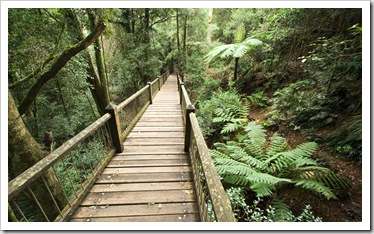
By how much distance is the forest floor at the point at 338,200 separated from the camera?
220 centimetres

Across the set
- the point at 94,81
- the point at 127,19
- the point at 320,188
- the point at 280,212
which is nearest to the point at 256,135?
the point at 320,188

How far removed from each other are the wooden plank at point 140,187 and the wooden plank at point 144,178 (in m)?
0.07

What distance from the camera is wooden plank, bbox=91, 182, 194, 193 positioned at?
7.88 ft

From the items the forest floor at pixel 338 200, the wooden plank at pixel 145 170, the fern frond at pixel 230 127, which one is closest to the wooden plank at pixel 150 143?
the wooden plank at pixel 145 170

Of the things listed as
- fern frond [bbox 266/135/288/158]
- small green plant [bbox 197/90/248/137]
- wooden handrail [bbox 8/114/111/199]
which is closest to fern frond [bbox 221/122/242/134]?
small green plant [bbox 197/90/248/137]

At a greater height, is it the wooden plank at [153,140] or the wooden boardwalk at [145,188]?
the wooden boardwalk at [145,188]

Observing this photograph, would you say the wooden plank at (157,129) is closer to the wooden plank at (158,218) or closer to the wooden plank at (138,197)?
the wooden plank at (138,197)

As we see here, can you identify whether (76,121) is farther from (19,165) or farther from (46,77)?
(19,165)

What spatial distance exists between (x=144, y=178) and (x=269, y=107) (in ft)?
15.0

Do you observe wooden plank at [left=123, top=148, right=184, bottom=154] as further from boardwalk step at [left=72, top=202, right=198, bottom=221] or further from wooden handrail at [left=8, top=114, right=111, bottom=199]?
wooden handrail at [left=8, top=114, right=111, bottom=199]

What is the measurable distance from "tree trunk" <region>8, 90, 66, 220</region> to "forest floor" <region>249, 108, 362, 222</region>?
383cm

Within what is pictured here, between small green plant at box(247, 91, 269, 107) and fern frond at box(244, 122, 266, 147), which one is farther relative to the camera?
small green plant at box(247, 91, 269, 107)

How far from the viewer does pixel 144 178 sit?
8.72 feet

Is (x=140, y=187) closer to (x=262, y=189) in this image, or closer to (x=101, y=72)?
(x=262, y=189)
